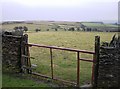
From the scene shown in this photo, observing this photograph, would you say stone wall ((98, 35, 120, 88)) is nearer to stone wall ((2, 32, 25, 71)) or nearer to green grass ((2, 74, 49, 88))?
green grass ((2, 74, 49, 88))

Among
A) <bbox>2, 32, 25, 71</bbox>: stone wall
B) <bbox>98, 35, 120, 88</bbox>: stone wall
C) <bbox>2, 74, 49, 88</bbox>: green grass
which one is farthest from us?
<bbox>2, 32, 25, 71</bbox>: stone wall

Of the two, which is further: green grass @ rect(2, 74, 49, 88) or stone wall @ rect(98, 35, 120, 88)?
green grass @ rect(2, 74, 49, 88)

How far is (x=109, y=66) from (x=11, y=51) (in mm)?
4088

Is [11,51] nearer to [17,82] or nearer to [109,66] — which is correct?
[17,82]

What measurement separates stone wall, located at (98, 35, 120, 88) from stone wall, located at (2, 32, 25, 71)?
3.41 m

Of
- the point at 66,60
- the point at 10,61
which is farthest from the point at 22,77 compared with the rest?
the point at 66,60

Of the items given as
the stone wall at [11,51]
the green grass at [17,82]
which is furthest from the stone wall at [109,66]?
the stone wall at [11,51]

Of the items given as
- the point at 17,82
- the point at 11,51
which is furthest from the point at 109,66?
the point at 11,51

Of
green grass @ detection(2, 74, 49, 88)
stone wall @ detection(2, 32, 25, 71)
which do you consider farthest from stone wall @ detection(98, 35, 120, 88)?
stone wall @ detection(2, 32, 25, 71)

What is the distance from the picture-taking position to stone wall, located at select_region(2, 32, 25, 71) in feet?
31.5

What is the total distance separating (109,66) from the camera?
24.0ft

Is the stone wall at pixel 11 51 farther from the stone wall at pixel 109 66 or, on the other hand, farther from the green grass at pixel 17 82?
the stone wall at pixel 109 66

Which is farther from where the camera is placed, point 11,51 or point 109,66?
point 11,51

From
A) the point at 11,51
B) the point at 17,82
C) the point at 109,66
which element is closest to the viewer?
the point at 109,66
